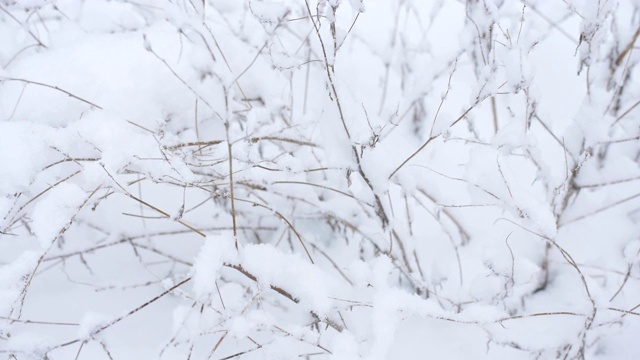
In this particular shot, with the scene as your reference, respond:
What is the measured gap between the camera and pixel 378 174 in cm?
93

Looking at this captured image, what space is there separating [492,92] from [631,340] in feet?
2.64

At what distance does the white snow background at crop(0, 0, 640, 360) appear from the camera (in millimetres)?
827

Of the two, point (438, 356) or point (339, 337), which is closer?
point (339, 337)

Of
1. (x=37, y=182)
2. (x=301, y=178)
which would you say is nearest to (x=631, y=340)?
(x=301, y=178)

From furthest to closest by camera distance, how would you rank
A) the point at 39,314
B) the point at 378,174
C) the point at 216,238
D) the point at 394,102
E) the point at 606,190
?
the point at 394,102
the point at 606,190
the point at 39,314
the point at 378,174
the point at 216,238

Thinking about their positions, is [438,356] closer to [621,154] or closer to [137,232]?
[621,154]

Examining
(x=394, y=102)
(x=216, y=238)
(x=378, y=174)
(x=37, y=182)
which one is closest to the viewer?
(x=216, y=238)

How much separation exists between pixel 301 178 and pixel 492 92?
20.8 inches

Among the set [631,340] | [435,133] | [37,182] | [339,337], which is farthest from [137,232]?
[631,340]

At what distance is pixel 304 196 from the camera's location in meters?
1.17

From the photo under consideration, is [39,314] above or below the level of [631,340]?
below

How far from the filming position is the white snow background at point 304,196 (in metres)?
0.83

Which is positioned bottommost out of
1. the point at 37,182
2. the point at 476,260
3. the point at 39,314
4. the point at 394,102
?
the point at 39,314

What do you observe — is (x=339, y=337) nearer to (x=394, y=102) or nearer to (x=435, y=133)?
(x=435, y=133)
